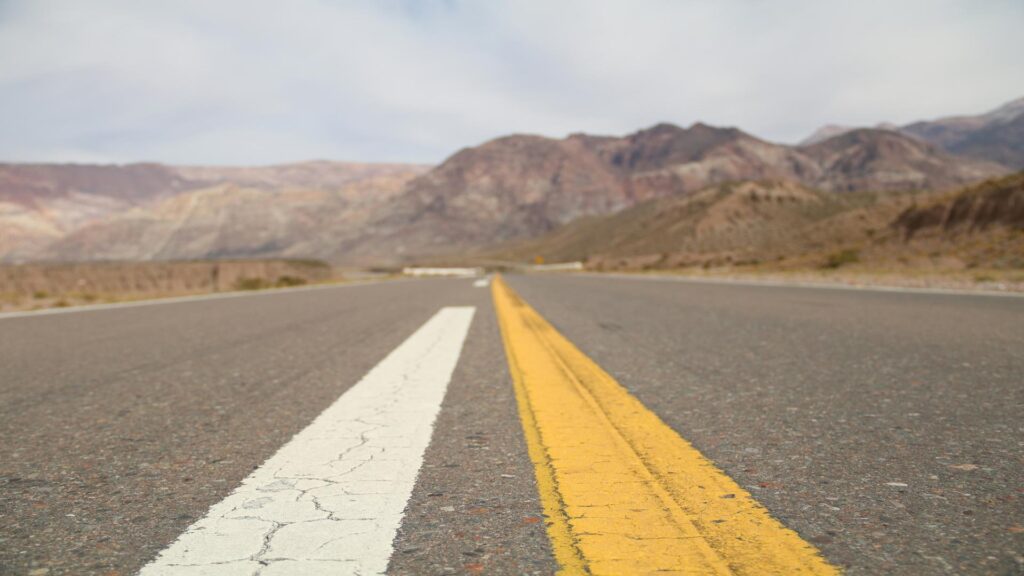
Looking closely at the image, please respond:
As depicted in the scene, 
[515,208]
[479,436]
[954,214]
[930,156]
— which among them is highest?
[930,156]

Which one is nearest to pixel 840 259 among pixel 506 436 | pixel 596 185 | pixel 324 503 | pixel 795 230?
pixel 506 436

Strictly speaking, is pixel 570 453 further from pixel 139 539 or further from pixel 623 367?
pixel 623 367

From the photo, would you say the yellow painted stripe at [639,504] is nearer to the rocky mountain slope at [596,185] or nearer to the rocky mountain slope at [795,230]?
the rocky mountain slope at [795,230]

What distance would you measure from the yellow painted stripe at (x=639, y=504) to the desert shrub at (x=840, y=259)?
34671 millimetres

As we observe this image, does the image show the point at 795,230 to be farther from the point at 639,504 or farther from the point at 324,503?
the point at 324,503

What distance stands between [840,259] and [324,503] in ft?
124

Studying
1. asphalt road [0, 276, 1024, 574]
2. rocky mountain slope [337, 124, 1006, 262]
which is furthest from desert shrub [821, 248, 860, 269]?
rocky mountain slope [337, 124, 1006, 262]

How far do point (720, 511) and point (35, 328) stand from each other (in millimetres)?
8134

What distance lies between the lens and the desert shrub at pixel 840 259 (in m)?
33.5

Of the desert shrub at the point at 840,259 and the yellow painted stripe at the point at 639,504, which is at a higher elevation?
the desert shrub at the point at 840,259

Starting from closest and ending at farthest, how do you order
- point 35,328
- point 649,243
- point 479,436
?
point 479,436 < point 35,328 < point 649,243

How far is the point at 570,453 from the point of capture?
2119 mm

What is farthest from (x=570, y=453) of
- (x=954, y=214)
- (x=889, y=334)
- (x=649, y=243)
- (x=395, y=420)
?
(x=649, y=243)

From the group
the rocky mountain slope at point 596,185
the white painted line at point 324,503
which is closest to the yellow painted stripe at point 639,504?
the white painted line at point 324,503
